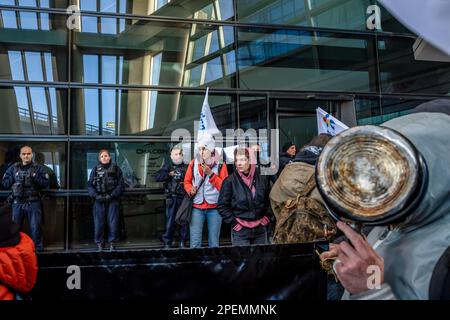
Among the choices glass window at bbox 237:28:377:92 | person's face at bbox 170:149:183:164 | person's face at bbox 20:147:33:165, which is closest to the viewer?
person's face at bbox 20:147:33:165

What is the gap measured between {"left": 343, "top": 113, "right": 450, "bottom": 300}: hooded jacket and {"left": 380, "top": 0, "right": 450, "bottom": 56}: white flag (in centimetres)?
26

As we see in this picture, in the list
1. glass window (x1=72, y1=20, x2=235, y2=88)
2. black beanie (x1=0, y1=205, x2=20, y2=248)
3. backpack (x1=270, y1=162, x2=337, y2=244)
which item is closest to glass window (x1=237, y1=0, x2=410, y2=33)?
glass window (x1=72, y1=20, x2=235, y2=88)

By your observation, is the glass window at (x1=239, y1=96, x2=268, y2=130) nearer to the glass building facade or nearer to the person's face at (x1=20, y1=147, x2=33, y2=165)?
the glass building facade

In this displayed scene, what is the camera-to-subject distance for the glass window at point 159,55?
866 cm

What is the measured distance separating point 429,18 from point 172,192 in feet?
21.6

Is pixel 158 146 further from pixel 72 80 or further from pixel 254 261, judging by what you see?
pixel 254 261

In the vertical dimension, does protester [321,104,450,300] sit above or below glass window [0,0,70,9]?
below

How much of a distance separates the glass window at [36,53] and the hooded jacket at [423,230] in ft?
27.4

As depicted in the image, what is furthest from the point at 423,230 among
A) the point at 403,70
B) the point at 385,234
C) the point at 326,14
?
the point at 403,70

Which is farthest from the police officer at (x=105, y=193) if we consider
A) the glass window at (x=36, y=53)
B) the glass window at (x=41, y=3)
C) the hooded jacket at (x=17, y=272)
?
the hooded jacket at (x=17, y=272)

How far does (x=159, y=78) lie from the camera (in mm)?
8914

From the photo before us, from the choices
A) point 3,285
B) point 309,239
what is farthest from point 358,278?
point 3,285

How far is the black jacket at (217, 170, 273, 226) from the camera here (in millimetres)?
5605

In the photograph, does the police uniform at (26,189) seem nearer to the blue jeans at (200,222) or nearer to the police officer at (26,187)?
the police officer at (26,187)
